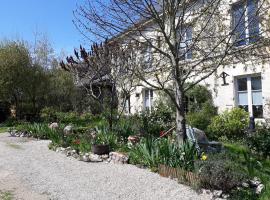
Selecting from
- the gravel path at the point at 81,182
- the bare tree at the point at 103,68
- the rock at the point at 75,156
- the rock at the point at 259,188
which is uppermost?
the bare tree at the point at 103,68

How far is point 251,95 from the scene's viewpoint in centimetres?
1602

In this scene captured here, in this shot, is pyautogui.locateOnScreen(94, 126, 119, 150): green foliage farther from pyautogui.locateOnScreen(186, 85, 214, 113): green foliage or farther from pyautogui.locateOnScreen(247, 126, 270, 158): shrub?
pyautogui.locateOnScreen(186, 85, 214, 113): green foliage

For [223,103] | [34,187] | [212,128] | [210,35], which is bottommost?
[34,187]

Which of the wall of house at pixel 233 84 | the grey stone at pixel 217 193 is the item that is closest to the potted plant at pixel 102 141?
the wall of house at pixel 233 84

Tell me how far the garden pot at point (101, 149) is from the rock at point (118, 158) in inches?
26.4

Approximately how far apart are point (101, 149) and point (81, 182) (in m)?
3.27

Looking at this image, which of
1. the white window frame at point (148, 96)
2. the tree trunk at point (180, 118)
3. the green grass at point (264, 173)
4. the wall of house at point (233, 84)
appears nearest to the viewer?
the green grass at point (264, 173)

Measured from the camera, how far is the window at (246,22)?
8375 mm

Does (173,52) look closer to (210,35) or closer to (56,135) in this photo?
(210,35)

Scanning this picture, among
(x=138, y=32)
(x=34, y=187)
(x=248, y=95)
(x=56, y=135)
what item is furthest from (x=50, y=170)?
(x=248, y=95)

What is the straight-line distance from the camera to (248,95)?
16.1m

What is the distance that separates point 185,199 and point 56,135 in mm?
9133

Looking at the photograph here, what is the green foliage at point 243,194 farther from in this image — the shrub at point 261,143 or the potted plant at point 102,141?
the potted plant at point 102,141

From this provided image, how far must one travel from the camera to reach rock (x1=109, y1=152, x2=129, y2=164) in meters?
10.1
